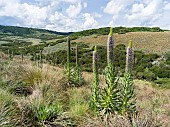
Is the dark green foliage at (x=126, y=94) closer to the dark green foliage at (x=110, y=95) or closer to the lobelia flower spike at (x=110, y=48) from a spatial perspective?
the dark green foliage at (x=110, y=95)

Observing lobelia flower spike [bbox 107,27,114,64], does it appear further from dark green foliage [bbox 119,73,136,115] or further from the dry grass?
the dry grass

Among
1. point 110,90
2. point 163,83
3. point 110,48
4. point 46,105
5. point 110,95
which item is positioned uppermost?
point 110,48

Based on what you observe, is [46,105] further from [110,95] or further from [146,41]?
[146,41]

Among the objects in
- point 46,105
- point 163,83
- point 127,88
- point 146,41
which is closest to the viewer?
point 127,88

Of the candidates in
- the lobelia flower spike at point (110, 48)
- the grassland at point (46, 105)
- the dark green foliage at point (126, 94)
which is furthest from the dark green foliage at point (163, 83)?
the lobelia flower spike at point (110, 48)

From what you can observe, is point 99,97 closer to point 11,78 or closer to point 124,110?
point 124,110

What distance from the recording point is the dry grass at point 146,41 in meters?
56.4

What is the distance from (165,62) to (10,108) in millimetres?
40817

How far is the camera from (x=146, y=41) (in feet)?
201

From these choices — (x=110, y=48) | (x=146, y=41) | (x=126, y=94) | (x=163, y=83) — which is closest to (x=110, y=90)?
(x=126, y=94)

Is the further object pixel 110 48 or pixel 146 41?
pixel 146 41

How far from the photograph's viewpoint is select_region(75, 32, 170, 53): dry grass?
5641cm

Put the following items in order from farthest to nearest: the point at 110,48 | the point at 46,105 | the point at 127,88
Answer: the point at 46,105, the point at 127,88, the point at 110,48

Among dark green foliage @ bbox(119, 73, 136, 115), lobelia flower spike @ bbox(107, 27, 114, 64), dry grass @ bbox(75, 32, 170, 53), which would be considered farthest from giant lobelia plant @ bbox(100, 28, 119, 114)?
dry grass @ bbox(75, 32, 170, 53)
